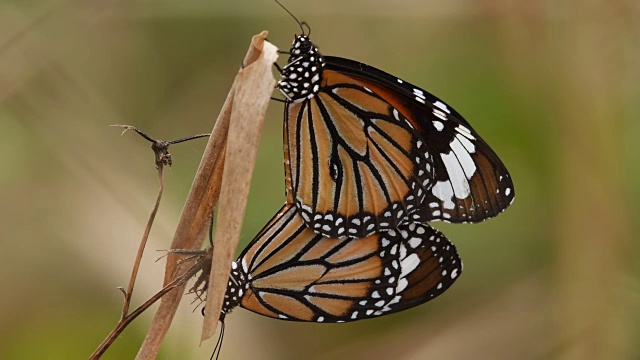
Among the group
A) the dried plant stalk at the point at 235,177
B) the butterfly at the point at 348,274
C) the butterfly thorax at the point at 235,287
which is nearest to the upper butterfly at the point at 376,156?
the butterfly at the point at 348,274

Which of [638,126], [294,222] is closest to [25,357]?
[294,222]

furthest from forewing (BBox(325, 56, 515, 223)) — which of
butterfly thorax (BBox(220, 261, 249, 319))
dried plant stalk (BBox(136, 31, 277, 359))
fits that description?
dried plant stalk (BBox(136, 31, 277, 359))

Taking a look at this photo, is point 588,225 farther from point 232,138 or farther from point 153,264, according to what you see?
point 232,138

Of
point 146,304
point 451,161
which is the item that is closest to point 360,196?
point 451,161

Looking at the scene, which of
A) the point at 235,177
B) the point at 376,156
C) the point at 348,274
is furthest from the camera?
the point at 348,274

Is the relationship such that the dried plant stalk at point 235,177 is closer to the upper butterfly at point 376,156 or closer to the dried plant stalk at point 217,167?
the dried plant stalk at point 217,167

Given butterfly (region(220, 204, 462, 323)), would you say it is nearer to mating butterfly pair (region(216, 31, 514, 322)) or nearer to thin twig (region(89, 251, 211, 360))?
mating butterfly pair (region(216, 31, 514, 322))

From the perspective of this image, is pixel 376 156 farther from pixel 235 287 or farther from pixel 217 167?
pixel 217 167
